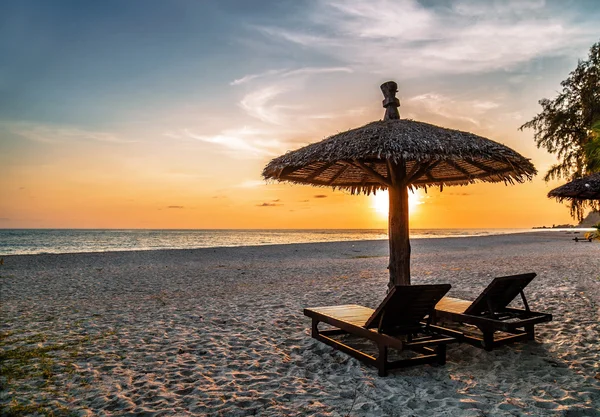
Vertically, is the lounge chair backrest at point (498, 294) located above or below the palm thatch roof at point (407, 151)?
below

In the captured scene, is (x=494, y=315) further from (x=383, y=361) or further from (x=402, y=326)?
(x=383, y=361)

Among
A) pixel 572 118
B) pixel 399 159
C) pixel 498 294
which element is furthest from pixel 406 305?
pixel 572 118

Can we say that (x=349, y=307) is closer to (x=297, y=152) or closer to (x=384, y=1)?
(x=297, y=152)

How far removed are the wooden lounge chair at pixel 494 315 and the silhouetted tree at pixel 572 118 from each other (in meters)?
11.2

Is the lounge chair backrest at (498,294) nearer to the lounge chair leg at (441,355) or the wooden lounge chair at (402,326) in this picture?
the wooden lounge chair at (402,326)

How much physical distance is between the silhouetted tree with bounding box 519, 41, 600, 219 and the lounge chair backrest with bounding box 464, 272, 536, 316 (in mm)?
11297

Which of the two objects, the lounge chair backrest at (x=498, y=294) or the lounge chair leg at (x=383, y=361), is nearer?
the lounge chair leg at (x=383, y=361)

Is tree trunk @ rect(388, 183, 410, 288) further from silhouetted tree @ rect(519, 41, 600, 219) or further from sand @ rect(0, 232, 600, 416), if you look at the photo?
silhouetted tree @ rect(519, 41, 600, 219)

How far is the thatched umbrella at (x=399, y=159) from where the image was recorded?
517 centimetres

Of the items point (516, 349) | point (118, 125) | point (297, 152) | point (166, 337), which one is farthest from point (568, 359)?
point (118, 125)

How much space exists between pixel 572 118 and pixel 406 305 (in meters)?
15.2

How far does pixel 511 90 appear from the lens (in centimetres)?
1163

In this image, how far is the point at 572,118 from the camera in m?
15.4

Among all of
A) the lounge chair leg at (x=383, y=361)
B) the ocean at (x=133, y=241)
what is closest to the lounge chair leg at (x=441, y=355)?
the lounge chair leg at (x=383, y=361)
